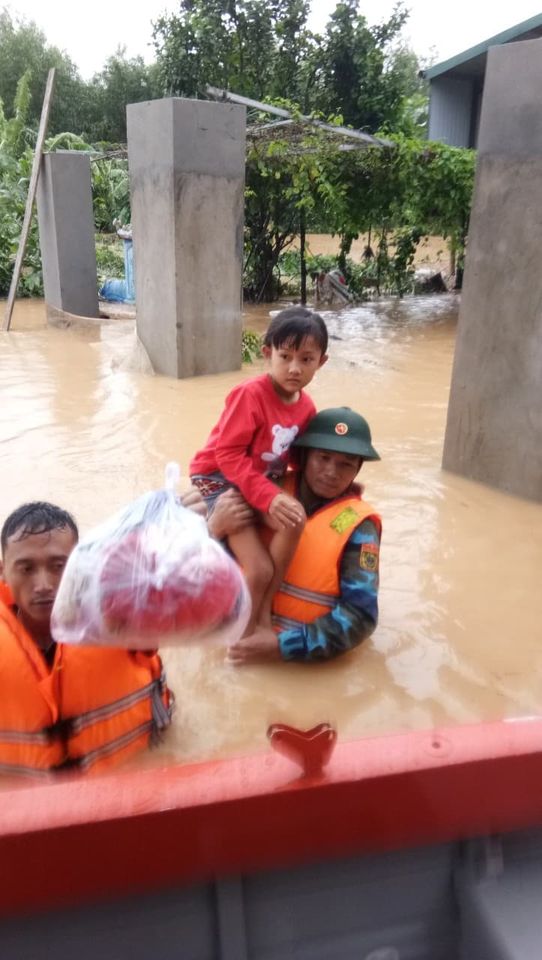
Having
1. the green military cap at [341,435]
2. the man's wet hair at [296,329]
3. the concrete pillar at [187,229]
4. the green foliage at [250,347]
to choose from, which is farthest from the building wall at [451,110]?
the green military cap at [341,435]

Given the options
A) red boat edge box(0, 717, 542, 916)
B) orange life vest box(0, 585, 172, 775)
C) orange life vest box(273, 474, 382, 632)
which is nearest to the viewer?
red boat edge box(0, 717, 542, 916)

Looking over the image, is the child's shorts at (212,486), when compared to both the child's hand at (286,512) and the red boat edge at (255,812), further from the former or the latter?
the red boat edge at (255,812)

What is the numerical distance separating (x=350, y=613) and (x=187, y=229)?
468 centimetres

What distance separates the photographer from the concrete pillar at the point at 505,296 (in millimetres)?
3670

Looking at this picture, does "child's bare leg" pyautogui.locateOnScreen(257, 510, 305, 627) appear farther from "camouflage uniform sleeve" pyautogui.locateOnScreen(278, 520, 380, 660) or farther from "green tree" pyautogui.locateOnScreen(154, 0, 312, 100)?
"green tree" pyautogui.locateOnScreen(154, 0, 312, 100)

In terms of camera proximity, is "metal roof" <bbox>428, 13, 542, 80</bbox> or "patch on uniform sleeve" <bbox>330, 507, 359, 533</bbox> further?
"metal roof" <bbox>428, 13, 542, 80</bbox>

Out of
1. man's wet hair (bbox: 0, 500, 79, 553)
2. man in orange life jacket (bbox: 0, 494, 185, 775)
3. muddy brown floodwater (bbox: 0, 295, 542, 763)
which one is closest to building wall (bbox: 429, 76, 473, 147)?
muddy brown floodwater (bbox: 0, 295, 542, 763)

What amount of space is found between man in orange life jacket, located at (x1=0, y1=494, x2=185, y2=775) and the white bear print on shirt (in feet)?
3.08

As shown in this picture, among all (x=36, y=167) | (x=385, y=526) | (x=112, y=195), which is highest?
(x=36, y=167)

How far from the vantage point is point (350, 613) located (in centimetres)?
247

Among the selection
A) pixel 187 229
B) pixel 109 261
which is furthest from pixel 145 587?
pixel 109 261

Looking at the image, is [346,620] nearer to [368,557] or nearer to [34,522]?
[368,557]

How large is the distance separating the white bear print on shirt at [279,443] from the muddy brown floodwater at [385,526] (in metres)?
0.71

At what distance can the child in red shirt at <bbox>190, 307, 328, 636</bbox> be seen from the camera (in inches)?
98.3
